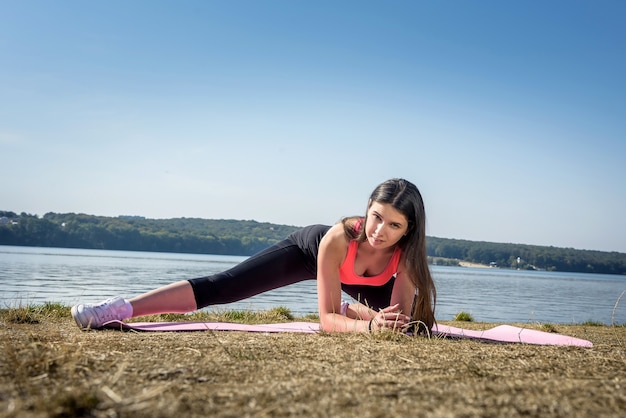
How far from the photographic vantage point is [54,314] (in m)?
5.50

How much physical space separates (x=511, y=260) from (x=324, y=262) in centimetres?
9470

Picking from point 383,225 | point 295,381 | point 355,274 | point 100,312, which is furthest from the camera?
point 355,274

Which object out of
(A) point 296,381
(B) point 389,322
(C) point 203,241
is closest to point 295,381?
(A) point 296,381

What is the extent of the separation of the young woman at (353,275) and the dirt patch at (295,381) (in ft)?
3.89

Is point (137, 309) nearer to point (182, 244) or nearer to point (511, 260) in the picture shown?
point (182, 244)

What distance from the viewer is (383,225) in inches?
163

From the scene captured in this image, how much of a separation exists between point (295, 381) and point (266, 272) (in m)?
3.18

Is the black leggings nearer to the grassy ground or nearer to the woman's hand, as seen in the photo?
the woman's hand

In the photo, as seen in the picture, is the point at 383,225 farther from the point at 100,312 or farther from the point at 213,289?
the point at 100,312

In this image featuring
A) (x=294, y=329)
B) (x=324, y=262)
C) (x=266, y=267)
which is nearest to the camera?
(x=324, y=262)

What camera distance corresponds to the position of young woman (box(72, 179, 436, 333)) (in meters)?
4.19

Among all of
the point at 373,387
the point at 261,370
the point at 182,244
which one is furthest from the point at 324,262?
the point at 182,244

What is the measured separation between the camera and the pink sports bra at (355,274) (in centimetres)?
454

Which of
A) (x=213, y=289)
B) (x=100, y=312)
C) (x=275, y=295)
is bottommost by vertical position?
(x=275, y=295)
